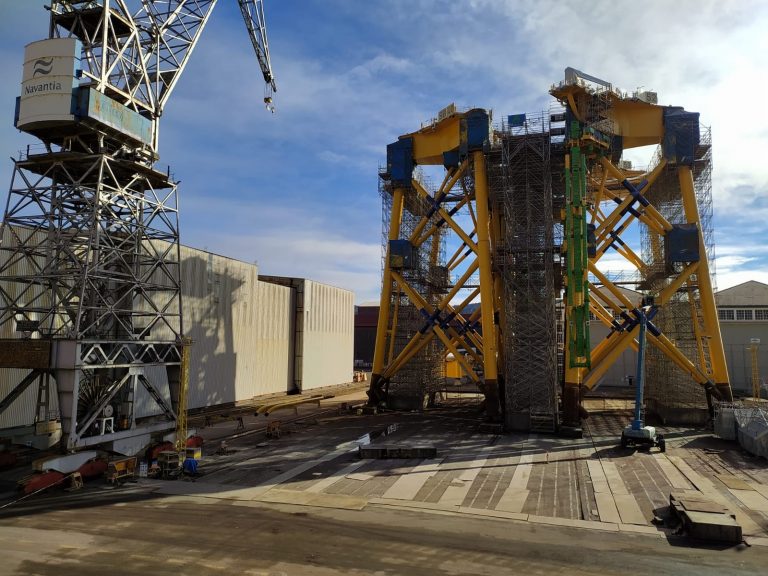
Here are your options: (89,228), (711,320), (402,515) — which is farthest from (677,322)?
(89,228)

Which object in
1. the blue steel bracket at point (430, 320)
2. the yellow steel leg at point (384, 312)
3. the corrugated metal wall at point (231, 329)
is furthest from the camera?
the yellow steel leg at point (384, 312)

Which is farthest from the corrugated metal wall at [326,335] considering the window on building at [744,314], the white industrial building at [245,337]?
the window on building at [744,314]

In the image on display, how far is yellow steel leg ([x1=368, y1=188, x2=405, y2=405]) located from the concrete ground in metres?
14.6

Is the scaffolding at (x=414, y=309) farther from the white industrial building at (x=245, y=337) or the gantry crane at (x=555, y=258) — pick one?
the white industrial building at (x=245, y=337)

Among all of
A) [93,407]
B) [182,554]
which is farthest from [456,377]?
[182,554]

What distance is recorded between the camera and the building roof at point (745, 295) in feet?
189

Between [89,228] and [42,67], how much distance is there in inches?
305

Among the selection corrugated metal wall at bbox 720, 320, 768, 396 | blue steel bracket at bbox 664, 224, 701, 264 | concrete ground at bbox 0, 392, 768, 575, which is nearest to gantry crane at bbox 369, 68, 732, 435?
blue steel bracket at bbox 664, 224, 701, 264

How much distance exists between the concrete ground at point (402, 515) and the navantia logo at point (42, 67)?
62.1ft

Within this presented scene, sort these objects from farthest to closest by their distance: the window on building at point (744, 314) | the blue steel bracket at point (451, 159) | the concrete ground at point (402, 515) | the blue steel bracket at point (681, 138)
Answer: the window on building at point (744, 314) < the blue steel bracket at point (451, 159) < the blue steel bracket at point (681, 138) < the concrete ground at point (402, 515)

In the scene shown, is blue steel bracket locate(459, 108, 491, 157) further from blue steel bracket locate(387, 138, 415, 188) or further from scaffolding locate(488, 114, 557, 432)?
blue steel bracket locate(387, 138, 415, 188)

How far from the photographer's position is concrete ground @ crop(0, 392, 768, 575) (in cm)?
1348

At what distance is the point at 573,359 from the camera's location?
108ft

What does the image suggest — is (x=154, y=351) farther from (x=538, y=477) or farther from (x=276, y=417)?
(x=538, y=477)
